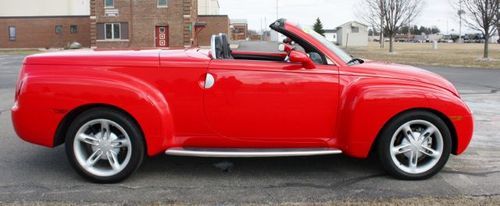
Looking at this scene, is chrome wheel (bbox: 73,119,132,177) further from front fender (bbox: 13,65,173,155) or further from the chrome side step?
the chrome side step

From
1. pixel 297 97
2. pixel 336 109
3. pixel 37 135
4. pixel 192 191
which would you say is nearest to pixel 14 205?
pixel 37 135

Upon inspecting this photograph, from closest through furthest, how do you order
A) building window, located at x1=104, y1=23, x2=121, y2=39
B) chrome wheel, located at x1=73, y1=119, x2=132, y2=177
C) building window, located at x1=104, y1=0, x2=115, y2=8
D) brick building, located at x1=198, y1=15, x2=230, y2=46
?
chrome wheel, located at x1=73, y1=119, x2=132, y2=177 < building window, located at x1=104, y1=0, x2=115, y2=8 < building window, located at x1=104, y1=23, x2=121, y2=39 < brick building, located at x1=198, y1=15, x2=230, y2=46

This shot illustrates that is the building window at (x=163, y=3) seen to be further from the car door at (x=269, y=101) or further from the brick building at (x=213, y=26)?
the car door at (x=269, y=101)

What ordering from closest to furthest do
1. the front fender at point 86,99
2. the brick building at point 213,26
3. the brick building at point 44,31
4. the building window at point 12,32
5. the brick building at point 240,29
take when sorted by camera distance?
Result: the front fender at point 86,99
the brick building at point 213,26
the brick building at point 44,31
the building window at point 12,32
the brick building at point 240,29

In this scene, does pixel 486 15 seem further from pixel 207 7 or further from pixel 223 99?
pixel 207 7

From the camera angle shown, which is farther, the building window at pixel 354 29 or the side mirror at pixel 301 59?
the building window at pixel 354 29

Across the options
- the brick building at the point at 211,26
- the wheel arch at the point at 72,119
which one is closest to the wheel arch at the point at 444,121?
the wheel arch at the point at 72,119

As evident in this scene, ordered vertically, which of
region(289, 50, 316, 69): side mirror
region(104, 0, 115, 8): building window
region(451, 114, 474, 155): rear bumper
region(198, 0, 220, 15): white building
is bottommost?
region(451, 114, 474, 155): rear bumper

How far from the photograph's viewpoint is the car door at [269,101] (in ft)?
15.8

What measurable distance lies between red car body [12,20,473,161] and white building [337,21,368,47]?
6930cm

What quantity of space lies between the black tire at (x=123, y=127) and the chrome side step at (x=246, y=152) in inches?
11.0

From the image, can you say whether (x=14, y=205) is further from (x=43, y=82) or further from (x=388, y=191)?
(x=388, y=191)

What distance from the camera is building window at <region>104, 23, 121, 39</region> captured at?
50128 millimetres

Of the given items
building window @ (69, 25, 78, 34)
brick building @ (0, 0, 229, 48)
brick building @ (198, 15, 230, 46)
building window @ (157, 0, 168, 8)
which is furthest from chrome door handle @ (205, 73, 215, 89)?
building window @ (69, 25, 78, 34)
